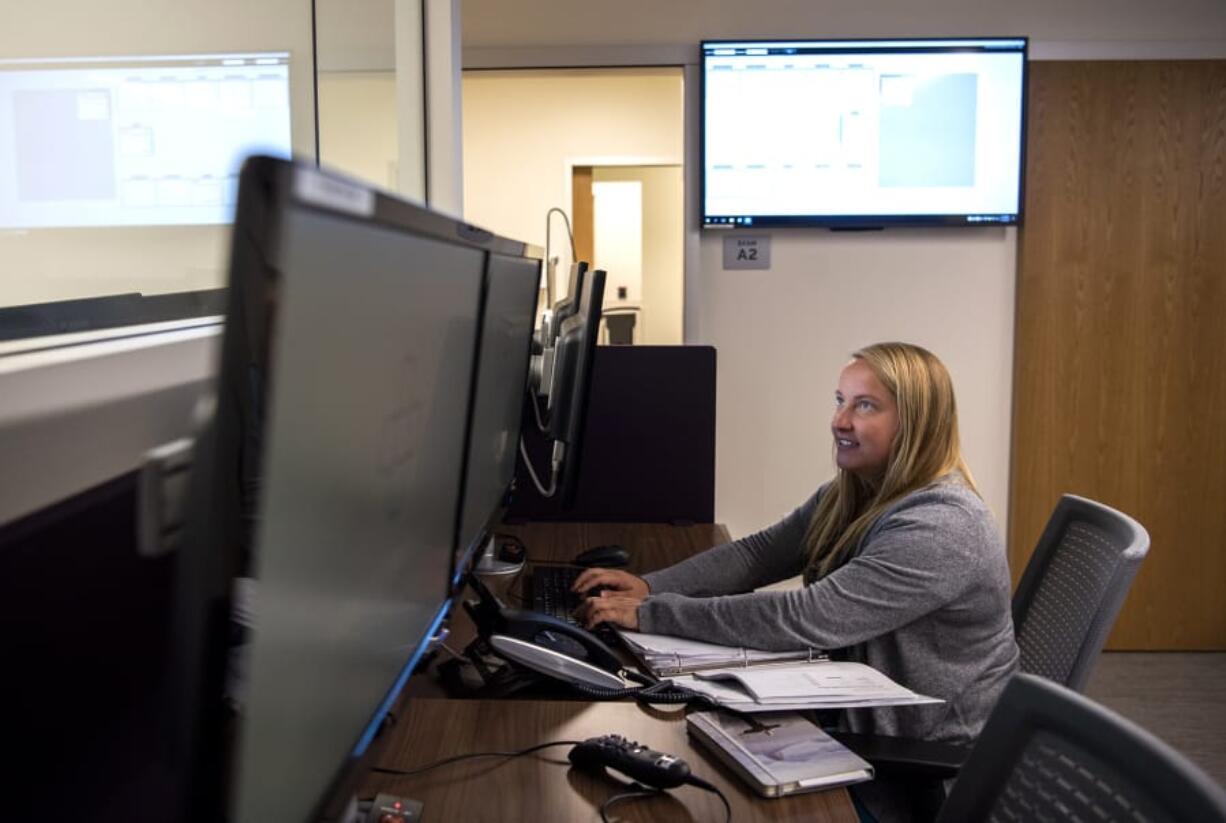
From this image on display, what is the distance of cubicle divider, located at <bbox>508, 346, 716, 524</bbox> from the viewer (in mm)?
2607

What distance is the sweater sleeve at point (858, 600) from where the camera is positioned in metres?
1.66

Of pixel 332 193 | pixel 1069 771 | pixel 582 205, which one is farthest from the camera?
pixel 582 205

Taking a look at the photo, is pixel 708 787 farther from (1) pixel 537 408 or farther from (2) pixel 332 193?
(1) pixel 537 408

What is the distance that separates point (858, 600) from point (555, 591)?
522mm

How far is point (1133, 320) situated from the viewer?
393cm

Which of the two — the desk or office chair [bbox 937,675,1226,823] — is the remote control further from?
office chair [bbox 937,675,1226,823]

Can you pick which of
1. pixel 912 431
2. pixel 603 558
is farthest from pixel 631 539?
pixel 912 431

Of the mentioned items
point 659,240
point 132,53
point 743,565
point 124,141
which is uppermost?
point 659,240

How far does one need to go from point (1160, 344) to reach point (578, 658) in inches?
124

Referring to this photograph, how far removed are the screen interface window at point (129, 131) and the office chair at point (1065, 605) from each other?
1.10m

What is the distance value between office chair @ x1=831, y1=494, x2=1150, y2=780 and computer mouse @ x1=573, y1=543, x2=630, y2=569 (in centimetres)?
73

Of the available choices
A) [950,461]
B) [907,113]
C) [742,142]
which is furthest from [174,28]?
[907,113]

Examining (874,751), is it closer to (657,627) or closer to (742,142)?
(657,627)

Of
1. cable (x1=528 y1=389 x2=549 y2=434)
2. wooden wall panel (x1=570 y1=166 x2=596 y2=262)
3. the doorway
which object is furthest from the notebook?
the doorway
